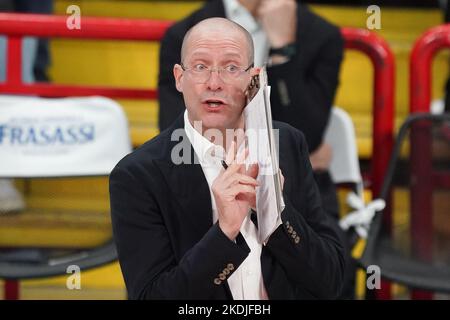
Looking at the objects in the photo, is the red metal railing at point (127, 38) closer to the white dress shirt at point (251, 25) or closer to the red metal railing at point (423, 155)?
the red metal railing at point (423, 155)

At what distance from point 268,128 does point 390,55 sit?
153cm

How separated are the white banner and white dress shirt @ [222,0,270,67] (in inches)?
25.7

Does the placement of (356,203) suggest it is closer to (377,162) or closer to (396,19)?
(377,162)

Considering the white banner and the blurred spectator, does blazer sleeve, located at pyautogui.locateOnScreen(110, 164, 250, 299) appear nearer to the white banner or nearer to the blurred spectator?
the blurred spectator

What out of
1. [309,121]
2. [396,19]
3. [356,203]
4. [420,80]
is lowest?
[356,203]

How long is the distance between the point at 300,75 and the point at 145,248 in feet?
2.63

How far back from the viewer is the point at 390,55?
2.66 metres

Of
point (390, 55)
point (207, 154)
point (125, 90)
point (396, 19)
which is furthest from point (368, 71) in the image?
point (207, 154)

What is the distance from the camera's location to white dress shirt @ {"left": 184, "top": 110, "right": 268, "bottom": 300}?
1360 millimetres

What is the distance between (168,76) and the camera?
2037mm

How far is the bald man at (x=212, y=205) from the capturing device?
1278mm

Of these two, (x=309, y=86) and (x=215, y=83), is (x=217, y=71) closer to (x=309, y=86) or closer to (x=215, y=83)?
(x=215, y=83)

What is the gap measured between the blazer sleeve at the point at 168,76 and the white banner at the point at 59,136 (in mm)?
551

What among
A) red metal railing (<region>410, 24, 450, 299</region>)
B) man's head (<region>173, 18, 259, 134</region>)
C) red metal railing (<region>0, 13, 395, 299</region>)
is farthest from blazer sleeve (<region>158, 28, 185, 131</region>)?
red metal railing (<region>410, 24, 450, 299</region>)
